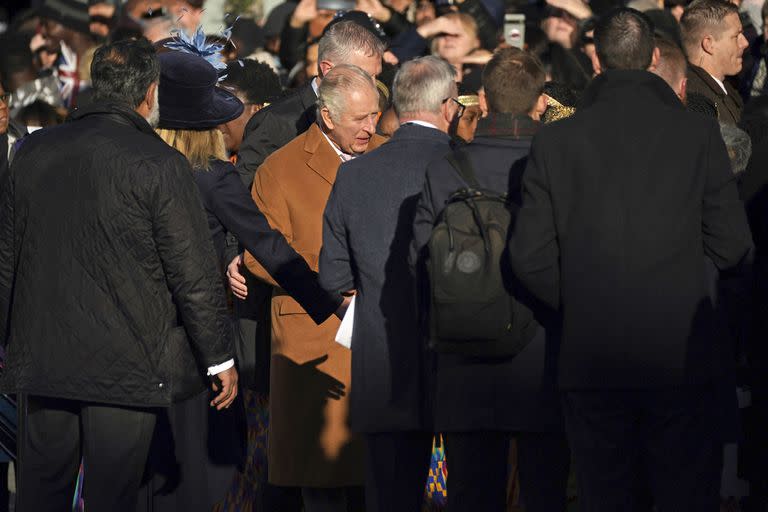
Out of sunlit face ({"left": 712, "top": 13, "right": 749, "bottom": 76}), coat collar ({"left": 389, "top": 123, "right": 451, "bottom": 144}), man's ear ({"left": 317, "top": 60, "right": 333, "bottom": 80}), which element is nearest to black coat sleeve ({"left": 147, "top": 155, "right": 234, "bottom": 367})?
coat collar ({"left": 389, "top": 123, "right": 451, "bottom": 144})

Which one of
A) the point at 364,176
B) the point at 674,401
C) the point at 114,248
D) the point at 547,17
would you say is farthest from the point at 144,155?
the point at 547,17

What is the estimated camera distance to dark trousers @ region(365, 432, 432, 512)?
232 inches

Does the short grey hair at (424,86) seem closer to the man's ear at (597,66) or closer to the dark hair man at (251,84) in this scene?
the man's ear at (597,66)

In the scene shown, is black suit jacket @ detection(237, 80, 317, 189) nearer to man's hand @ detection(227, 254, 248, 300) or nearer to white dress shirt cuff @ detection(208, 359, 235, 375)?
man's hand @ detection(227, 254, 248, 300)

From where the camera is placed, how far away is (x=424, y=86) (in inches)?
235

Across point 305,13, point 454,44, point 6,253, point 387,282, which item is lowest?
point 305,13

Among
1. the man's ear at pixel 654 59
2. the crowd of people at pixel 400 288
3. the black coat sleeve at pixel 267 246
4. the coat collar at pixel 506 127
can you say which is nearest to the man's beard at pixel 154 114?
the crowd of people at pixel 400 288

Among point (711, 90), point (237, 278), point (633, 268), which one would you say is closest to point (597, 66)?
point (711, 90)

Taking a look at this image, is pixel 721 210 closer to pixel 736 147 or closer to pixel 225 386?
pixel 736 147

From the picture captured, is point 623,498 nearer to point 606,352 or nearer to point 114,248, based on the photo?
point 606,352

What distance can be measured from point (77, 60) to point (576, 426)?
7824 mm

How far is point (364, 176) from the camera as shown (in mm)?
5941

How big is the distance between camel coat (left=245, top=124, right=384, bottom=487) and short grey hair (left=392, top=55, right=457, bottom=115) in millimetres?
670

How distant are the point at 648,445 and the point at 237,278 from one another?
225 cm
